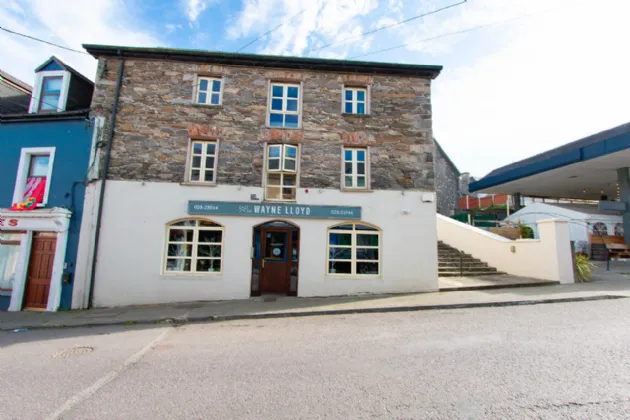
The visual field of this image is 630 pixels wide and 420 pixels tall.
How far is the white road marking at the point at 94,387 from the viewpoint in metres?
3.44

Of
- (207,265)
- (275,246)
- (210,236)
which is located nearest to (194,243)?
(210,236)

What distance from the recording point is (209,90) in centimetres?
1096

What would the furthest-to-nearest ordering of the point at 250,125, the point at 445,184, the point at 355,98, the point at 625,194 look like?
the point at 445,184, the point at 625,194, the point at 355,98, the point at 250,125

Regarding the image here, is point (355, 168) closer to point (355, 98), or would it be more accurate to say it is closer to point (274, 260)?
point (355, 98)

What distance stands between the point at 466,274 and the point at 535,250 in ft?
8.50

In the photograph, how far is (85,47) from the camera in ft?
34.7

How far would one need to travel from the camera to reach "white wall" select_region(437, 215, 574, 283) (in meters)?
10.6

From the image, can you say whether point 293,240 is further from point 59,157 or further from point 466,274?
point 59,157

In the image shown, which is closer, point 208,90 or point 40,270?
point 40,270

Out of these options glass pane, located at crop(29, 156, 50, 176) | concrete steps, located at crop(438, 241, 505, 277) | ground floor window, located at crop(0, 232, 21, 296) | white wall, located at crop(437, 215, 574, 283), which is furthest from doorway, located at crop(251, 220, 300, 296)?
white wall, located at crop(437, 215, 574, 283)

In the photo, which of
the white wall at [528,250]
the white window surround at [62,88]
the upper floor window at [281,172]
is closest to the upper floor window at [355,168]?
the upper floor window at [281,172]

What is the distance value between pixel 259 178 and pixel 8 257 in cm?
867

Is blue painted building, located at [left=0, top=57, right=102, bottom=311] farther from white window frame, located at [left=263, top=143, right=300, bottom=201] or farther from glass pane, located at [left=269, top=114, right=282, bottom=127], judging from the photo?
→ glass pane, located at [left=269, top=114, right=282, bottom=127]

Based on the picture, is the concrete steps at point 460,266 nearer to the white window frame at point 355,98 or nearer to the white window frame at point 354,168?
the white window frame at point 354,168
